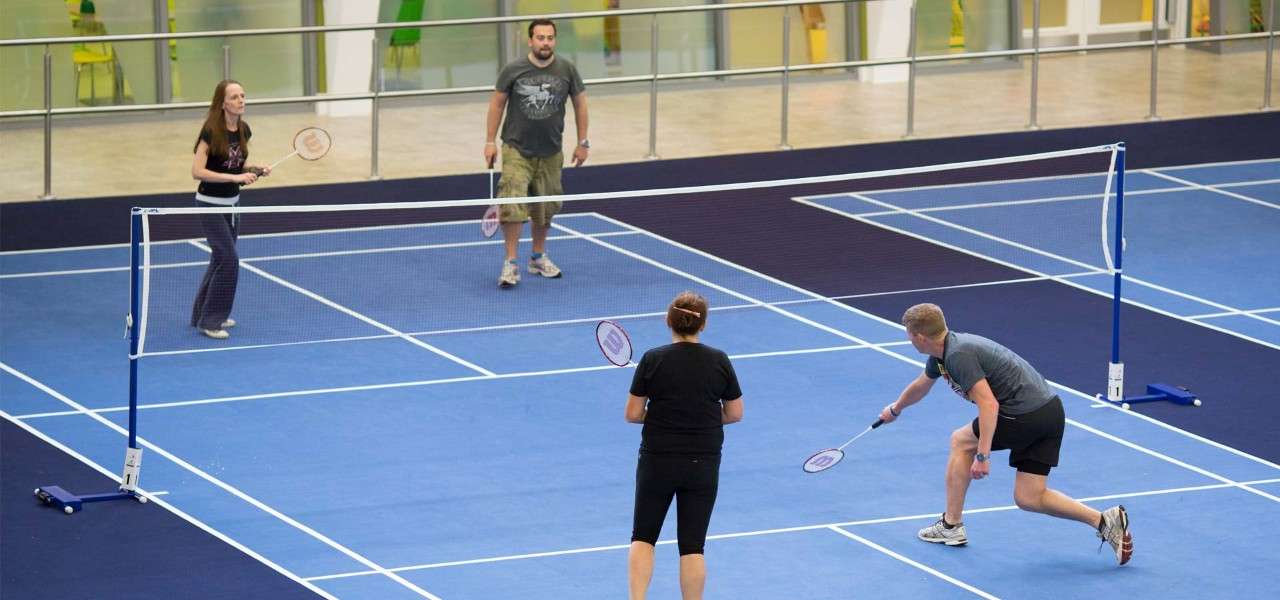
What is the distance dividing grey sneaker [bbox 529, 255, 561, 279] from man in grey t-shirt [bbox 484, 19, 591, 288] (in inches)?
14.6

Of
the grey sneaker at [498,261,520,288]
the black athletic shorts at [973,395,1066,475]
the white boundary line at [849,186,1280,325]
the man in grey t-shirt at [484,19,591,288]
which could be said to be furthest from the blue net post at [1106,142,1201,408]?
the grey sneaker at [498,261,520,288]

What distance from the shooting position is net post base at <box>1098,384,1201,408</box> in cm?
1435

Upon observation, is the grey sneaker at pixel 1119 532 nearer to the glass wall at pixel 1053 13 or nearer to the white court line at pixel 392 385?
the white court line at pixel 392 385

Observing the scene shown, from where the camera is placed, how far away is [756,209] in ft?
66.6

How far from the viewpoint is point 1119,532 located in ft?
37.2

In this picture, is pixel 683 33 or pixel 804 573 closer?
pixel 804 573

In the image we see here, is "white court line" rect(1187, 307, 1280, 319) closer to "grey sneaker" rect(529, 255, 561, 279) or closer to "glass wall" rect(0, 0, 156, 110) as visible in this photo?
"grey sneaker" rect(529, 255, 561, 279)

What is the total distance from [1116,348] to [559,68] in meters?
5.15

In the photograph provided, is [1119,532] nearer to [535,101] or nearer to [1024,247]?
[535,101]

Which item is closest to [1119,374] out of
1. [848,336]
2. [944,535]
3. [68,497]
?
[848,336]

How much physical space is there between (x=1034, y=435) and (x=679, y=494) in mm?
2242

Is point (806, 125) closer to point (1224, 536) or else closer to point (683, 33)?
point (683, 33)

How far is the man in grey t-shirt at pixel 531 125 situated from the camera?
16922 millimetres

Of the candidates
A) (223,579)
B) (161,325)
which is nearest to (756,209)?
(161,325)
